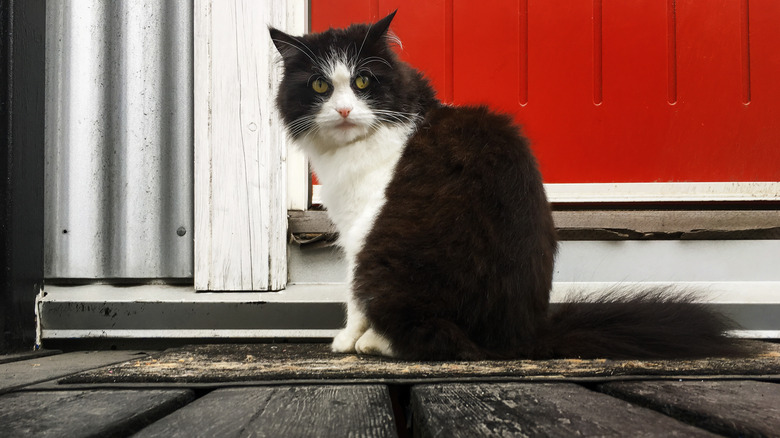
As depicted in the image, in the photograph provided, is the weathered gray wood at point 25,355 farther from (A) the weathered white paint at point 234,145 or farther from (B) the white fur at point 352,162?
(B) the white fur at point 352,162

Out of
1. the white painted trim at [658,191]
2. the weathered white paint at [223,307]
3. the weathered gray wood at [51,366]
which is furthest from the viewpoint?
the white painted trim at [658,191]

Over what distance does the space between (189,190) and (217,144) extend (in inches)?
8.6

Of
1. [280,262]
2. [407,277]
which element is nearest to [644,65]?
[407,277]

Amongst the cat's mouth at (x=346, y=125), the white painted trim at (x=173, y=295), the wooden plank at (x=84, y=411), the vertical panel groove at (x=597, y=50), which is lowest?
the wooden plank at (x=84, y=411)

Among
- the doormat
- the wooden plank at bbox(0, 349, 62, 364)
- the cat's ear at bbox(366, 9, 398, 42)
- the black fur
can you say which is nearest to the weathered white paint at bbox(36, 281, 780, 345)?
the wooden plank at bbox(0, 349, 62, 364)

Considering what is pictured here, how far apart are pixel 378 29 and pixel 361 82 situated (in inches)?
6.6

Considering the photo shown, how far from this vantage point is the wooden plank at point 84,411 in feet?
2.51

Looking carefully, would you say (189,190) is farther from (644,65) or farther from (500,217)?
(644,65)

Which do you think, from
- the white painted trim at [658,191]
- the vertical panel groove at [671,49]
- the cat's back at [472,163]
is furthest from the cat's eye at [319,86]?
the vertical panel groove at [671,49]

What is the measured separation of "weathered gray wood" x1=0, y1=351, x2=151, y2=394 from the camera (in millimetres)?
1253

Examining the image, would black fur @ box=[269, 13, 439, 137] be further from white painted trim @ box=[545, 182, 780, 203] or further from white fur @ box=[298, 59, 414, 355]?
white painted trim @ box=[545, 182, 780, 203]

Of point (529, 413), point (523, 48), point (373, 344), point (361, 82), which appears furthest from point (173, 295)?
point (523, 48)

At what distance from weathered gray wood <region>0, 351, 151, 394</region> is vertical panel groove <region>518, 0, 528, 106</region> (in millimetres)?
1717

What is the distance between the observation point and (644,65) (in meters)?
2.11
